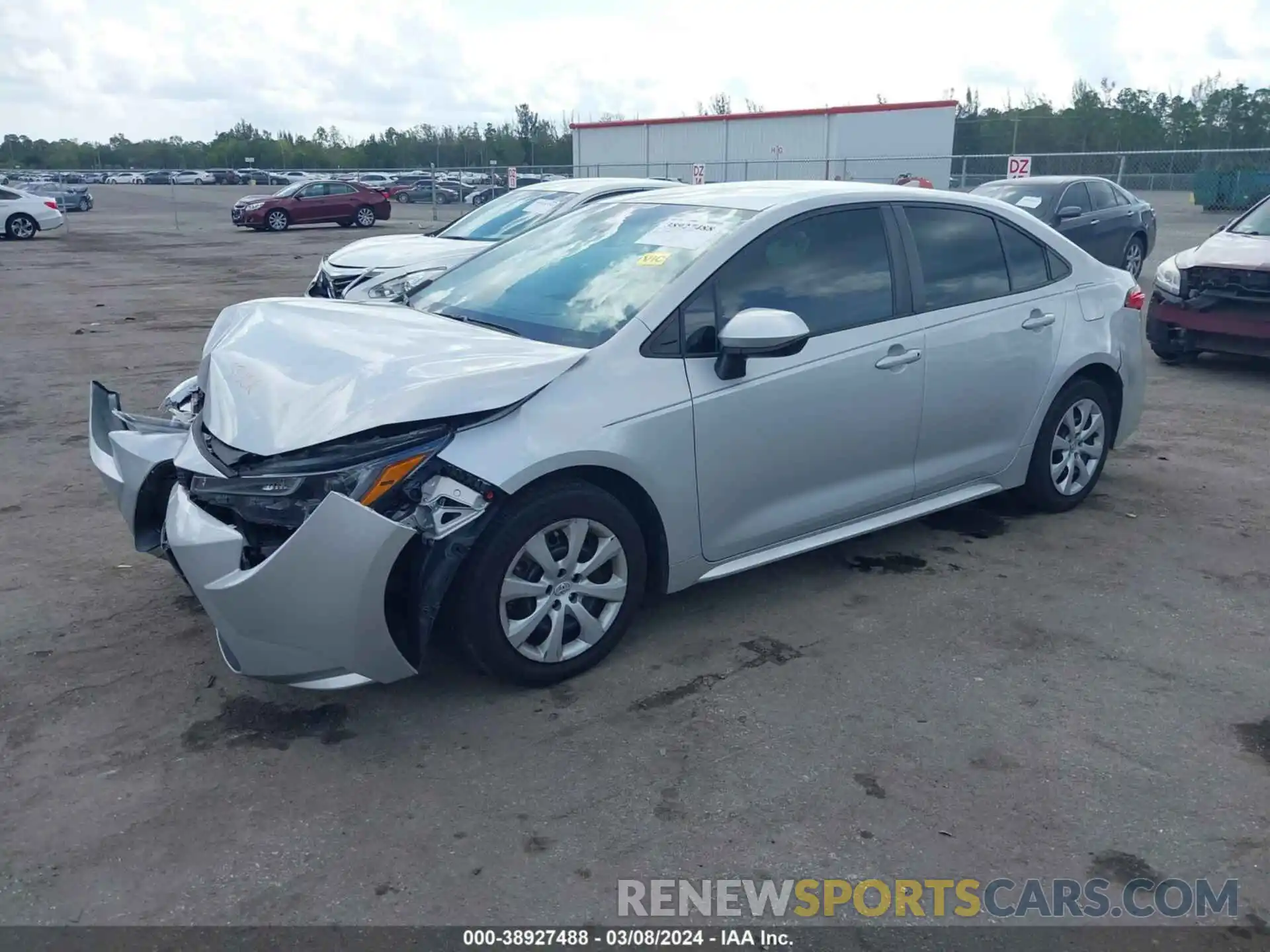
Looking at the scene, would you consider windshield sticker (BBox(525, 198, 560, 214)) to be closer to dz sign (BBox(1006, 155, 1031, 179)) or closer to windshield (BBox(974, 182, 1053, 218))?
windshield (BBox(974, 182, 1053, 218))

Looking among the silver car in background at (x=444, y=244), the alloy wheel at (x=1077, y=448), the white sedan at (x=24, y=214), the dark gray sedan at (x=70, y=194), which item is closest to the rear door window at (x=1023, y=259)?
the alloy wheel at (x=1077, y=448)

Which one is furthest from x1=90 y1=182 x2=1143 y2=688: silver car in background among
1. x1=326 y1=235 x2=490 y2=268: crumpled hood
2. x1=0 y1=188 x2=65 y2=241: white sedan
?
x1=0 y1=188 x2=65 y2=241: white sedan

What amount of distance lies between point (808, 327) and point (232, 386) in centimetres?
227

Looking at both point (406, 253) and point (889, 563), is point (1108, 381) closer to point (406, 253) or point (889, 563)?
point (889, 563)

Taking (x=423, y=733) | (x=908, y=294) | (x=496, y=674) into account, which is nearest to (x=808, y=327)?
(x=908, y=294)

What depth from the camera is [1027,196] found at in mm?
15078

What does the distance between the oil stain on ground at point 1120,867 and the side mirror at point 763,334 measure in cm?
199

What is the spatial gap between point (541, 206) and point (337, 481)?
8376 millimetres

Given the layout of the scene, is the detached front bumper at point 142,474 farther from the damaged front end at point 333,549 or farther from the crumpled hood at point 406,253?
the crumpled hood at point 406,253

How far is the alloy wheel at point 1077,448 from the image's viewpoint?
577cm

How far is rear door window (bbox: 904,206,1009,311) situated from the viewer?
504cm

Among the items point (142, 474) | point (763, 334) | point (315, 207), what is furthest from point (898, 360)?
point (315, 207)

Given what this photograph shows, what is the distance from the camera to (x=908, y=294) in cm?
492

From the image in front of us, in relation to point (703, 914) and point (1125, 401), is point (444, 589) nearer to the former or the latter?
point (703, 914)
